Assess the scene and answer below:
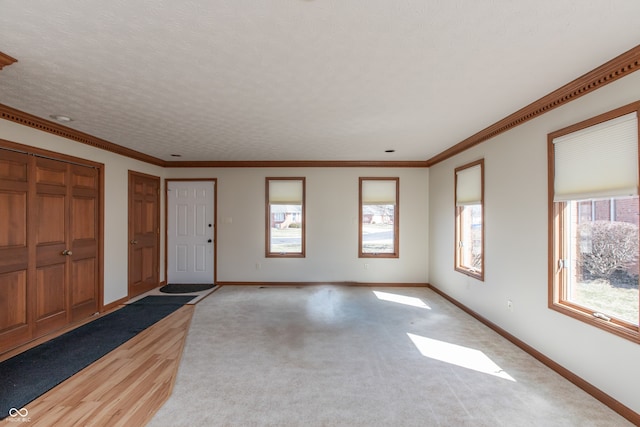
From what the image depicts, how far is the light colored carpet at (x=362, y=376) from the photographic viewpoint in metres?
2.12

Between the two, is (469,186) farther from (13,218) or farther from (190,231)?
(13,218)

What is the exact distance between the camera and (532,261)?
311cm

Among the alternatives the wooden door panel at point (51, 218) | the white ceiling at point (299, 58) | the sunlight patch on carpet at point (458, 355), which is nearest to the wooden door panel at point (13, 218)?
the wooden door panel at point (51, 218)

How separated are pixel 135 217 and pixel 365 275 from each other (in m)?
4.51

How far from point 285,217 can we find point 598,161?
4843 mm

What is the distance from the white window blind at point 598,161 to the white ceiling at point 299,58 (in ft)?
1.65

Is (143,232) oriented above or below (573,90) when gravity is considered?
below

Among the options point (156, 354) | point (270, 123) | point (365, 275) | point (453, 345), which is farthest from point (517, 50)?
point (365, 275)

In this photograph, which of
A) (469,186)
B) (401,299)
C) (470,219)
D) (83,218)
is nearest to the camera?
(83,218)

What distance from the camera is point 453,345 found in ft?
10.7

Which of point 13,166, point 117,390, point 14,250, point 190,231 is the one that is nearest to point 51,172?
point 13,166

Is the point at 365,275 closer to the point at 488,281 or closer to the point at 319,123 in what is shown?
the point at 488,281

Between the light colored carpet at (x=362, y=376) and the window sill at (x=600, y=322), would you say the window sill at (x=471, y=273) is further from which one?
the window sill at (x=600, y=322)

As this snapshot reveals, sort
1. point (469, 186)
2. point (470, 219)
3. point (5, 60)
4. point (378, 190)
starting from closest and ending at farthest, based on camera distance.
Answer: point (5, 60), point (469, 186), point (470, 219), point (378, 190)
